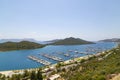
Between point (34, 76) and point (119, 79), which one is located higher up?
point (119, 79)

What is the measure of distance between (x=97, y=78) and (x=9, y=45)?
18395 cm

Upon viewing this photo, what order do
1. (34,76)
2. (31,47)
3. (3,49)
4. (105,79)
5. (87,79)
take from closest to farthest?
(105,79) < (87,79) < (34,76) < (3,49) < (31,47)

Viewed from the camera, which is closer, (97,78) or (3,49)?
(97,78)

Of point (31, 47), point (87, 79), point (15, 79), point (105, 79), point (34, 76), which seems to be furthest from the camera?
point (31, 47)

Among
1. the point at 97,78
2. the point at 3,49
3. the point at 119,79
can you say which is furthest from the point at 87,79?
the point at 3,49

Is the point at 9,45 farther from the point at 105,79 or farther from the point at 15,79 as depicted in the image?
the point at 105,79

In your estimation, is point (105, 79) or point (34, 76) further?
point (34, 76)

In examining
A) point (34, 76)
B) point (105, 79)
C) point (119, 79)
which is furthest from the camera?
point (34, 76)

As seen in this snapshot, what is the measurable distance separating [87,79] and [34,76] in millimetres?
17913

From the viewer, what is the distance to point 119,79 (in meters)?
15.4

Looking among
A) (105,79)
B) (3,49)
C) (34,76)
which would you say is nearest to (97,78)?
(105,79)

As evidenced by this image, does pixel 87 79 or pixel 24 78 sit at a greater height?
pixel 87 79

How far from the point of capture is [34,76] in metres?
37.0

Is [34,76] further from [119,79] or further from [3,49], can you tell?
[3,49]
